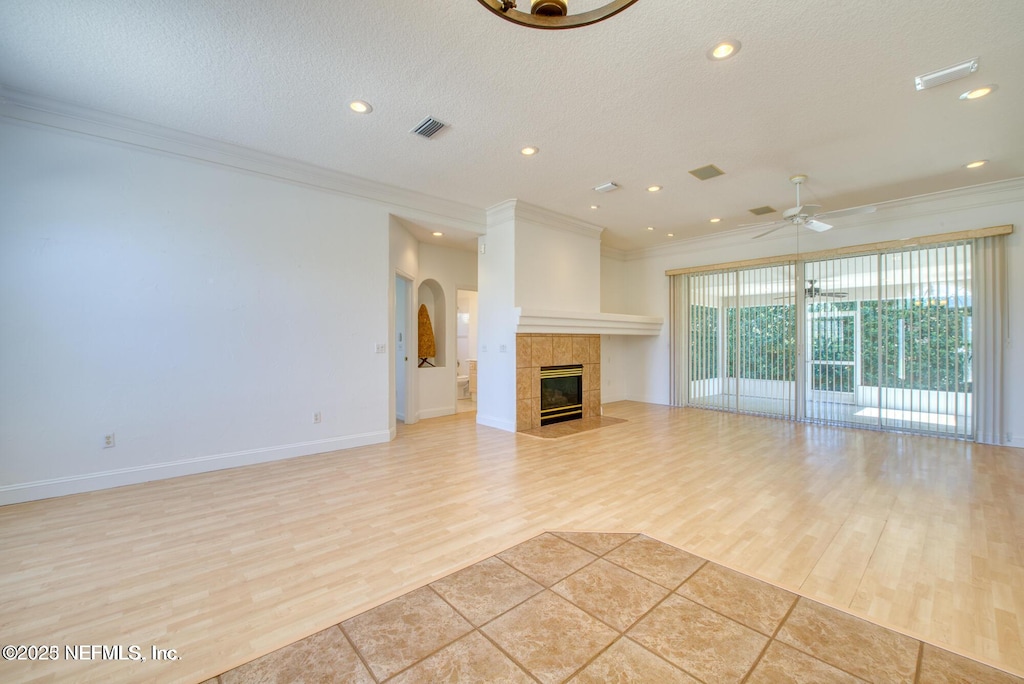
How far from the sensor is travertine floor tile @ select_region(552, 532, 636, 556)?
8.29ft

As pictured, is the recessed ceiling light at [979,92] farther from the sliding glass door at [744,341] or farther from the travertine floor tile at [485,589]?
the travertine floor tile at [485,589]

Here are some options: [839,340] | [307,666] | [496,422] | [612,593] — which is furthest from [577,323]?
[307,666]

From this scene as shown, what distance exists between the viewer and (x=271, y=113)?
343cm

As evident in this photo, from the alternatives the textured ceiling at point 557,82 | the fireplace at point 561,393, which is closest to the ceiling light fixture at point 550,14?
the textured ceiling at point 557,82

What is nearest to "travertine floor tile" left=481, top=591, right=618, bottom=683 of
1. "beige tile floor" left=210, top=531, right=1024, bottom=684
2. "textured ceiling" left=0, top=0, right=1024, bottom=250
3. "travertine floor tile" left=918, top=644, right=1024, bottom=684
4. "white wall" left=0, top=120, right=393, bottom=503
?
"beige tile floor" left=210, top=531, right=1024, bottom=684

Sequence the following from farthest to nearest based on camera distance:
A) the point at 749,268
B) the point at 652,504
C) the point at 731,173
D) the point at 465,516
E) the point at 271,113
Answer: the point at 749,268, the point at 731,173, the point at 271,113, the point at 652,504, the point at 465,516

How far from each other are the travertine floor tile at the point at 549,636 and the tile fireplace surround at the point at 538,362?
3.86 metres

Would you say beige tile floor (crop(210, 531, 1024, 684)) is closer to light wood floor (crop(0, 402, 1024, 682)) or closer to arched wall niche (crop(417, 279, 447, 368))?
light wood floor (crop(0, 402, 1024, 682))

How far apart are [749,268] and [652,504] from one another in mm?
5477

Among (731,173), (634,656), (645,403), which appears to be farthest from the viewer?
(645,403)

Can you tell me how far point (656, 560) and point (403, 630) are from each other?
147 centimetres

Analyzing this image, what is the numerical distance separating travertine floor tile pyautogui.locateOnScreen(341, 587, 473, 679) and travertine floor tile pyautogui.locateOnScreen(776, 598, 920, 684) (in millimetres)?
1485

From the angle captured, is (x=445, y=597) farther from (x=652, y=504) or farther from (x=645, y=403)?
(x=645, y=403)

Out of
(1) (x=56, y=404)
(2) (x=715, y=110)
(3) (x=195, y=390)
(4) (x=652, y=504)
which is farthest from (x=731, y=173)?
(1) (x=56, y=404)
